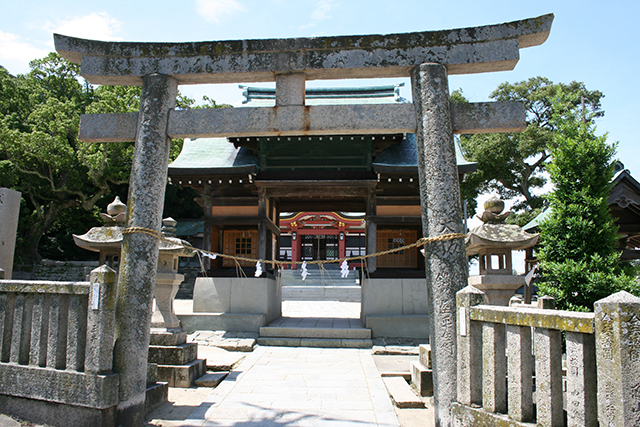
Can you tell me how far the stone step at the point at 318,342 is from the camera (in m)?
10.1

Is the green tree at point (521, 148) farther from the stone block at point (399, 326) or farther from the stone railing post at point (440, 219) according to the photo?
the stone railing post at point (440, 219)

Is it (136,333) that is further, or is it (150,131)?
(150,131)

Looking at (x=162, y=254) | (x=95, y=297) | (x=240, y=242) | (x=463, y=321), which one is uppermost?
(x=240, y=242)

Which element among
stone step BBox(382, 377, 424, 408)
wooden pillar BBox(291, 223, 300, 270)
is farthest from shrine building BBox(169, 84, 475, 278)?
wooden pillar BBox(291, 223, 300, 270)

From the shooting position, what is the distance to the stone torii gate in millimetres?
4523

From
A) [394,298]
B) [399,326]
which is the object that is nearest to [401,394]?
[399,326]

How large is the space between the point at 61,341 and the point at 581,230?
743 cm

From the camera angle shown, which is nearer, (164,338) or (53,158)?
(164,338)

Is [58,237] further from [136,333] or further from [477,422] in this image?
[477,422]

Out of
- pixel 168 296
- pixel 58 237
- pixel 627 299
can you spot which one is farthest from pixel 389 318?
pixel 58 237

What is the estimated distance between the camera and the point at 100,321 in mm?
4238

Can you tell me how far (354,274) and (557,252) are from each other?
2055 cm

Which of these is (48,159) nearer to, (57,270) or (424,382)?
(57,270)

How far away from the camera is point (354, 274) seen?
27.0 meters
